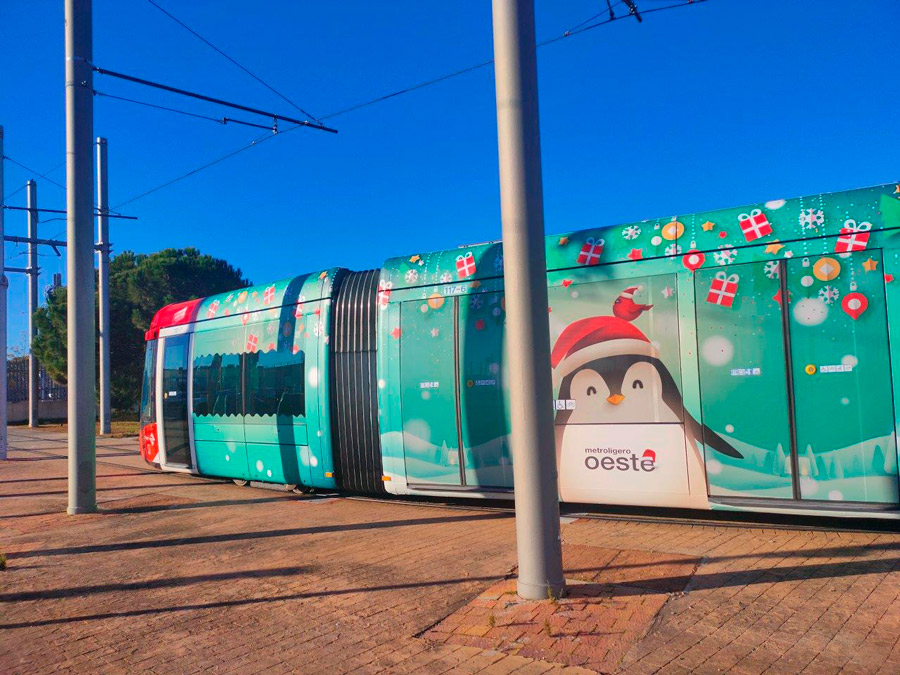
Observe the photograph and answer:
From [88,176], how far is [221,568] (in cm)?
639

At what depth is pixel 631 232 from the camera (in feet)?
23.4

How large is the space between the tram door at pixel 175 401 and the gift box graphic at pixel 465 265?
6.06 metres

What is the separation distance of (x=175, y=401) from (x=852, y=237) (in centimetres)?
1050

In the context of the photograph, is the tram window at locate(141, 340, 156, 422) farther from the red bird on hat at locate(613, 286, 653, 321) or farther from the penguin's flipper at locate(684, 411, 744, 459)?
the penguin's flipper at locate(684, 411, 744, 459)

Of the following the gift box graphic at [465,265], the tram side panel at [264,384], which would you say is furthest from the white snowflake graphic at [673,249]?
the tram side panel at [264,384]

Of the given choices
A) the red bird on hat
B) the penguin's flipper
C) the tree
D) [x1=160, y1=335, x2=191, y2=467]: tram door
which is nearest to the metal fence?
the tree

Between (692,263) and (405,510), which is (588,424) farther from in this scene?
(405,510)

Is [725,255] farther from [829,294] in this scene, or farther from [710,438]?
[710,438]

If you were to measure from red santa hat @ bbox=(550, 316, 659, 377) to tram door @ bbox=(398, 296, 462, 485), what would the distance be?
137 cm

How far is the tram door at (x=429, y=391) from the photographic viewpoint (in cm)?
816

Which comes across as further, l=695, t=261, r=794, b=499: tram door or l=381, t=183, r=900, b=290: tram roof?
l=695, t=261, r=794, b=499: tram door

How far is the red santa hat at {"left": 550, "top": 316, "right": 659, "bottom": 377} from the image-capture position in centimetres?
700

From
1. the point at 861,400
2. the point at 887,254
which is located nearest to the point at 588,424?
the point at 861,400

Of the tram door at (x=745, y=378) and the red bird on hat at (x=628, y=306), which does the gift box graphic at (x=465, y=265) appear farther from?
the tram door at (x=745, y=378)
